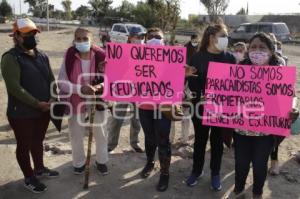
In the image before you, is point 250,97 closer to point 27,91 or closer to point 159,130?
point 159,130

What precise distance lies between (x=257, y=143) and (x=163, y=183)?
4.44ft

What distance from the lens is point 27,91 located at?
4.58 metres

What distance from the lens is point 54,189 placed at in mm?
4898

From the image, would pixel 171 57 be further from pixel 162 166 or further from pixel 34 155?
pixel 34 155

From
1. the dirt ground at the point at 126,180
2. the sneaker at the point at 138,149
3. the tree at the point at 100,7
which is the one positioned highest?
the tree at the point at 100,7

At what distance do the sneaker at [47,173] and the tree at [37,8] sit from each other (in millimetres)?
85866

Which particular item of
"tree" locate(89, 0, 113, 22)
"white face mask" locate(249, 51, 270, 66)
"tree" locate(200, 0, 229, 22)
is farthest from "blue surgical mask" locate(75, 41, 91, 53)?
"tree" locate(89, 0, 113, 22)

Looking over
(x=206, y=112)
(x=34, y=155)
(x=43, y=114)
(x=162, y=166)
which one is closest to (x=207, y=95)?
(x=206, y=112)

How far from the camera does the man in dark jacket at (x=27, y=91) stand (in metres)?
4.43

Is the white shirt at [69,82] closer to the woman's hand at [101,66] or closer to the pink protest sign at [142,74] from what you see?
the woman's hand at [101,66]

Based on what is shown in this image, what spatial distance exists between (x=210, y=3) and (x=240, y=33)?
916 inches

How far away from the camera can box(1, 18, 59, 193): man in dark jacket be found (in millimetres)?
4434

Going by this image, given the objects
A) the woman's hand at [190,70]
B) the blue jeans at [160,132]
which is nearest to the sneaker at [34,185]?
the blue jeans at [160,132]

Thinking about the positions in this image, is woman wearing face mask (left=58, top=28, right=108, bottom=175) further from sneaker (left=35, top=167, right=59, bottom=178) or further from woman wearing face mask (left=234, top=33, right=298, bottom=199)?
woman wearing face mask (left=234, top=33, right=298, bottom=199)
